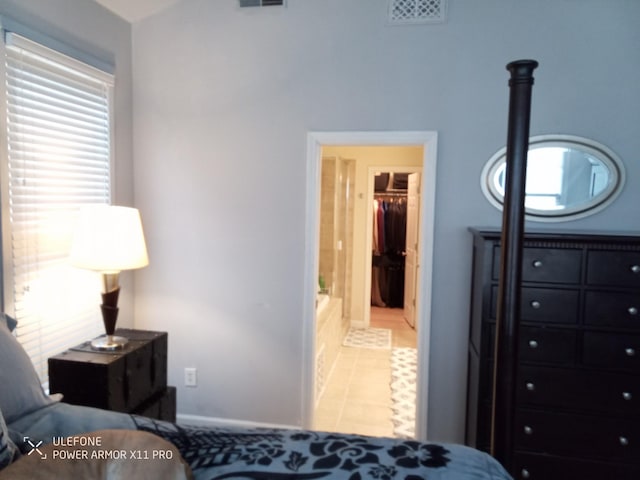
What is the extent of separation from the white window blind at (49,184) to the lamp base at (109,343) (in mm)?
301

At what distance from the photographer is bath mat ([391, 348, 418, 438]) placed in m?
3.04

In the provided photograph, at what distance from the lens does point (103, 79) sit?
2555mm

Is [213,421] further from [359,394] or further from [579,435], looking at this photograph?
[579,435]

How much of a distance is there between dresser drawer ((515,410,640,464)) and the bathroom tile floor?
106cm

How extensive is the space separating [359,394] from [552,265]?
2.09m

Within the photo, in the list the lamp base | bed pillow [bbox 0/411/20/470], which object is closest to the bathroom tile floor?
the lamp base

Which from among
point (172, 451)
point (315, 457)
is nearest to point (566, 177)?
point (315, 457)

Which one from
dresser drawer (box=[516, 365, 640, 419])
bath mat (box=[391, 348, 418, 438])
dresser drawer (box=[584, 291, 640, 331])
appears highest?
dresser drawer (box=[584, 291, 640, 331])

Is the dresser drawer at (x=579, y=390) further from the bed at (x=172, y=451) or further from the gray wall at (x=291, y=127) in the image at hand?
the bed at (x=172, y=451)

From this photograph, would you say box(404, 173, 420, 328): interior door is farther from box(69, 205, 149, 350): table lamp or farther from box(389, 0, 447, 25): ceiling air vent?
box(69, 205, 149, 350): table lamp

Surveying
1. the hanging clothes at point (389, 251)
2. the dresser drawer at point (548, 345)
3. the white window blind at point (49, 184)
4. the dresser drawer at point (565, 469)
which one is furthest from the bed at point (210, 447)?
the hanging clothes at point (389, 251)

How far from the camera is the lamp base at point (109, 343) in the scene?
6.97 feet

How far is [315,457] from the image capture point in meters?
1.25

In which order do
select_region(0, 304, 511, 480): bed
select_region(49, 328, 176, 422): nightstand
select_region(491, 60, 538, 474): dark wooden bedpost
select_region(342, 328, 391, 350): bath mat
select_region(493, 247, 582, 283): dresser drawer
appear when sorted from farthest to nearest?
select_region(342, 328, 391, 350): bath mat → select_region(493, 247, 582, 283): dresser drawer → select_region(49, 328, 176, 422): nightstand → select_region(491, 60, 538, 474): dark wooden bedpost → select_region(0, 304, 511, 480): bed
